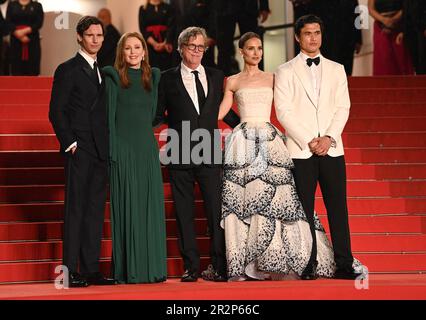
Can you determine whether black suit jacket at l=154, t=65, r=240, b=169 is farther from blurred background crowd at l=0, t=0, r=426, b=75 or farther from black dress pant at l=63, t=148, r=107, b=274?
blurred background crowd at l=0, t=0, r=426, b=75

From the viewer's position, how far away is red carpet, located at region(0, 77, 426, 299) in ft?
20.1

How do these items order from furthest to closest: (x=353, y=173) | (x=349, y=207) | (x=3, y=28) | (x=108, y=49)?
1. (x=108, y=49)
2. (x=3, y=28)
3. (x=353, y=173)
4. (x=349, y=207)

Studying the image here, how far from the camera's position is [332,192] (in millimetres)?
6738

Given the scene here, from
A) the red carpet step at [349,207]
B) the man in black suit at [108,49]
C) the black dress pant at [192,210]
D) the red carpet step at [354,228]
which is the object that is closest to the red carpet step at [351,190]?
the red carpet step at [349,207]

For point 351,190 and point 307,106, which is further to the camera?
point 351,190

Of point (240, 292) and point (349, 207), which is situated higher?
point (349, 207)

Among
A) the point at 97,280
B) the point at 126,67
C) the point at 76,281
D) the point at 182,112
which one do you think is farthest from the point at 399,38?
the point at 76,281

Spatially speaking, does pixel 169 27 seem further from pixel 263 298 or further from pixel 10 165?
pixel 263 298

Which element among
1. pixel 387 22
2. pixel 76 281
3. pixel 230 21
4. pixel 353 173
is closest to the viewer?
pixel 76 281

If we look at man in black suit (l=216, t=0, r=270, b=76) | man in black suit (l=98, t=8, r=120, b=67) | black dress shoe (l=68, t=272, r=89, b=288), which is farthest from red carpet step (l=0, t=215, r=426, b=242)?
man in black suit (l=98, t=8, r=120, b=67)

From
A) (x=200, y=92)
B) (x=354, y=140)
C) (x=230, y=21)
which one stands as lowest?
(x=354, y=140)

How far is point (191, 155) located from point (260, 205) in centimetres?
55

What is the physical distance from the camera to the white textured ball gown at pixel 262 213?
6.67 metres

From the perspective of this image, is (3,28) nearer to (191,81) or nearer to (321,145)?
(191,81)
